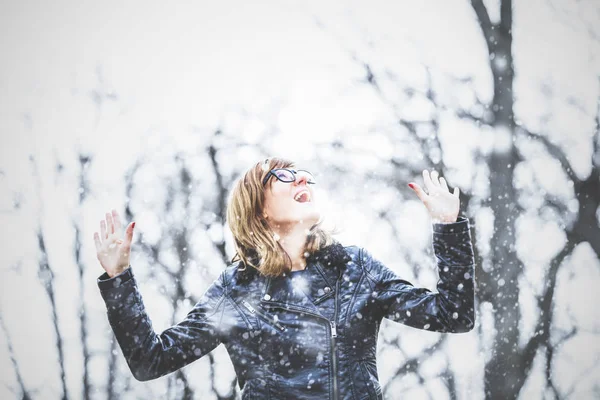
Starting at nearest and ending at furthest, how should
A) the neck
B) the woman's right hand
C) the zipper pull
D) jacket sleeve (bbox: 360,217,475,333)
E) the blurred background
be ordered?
jacket sleeve (bbox: 360,217,475,333), the woman's right hand, the zipper pull, the neck, the blurred background

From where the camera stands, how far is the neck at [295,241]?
1740 millimetres

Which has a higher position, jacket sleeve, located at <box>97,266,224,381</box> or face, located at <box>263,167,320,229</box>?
face, located at <box>263,167,320,229</box>

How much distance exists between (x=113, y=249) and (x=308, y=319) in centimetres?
72

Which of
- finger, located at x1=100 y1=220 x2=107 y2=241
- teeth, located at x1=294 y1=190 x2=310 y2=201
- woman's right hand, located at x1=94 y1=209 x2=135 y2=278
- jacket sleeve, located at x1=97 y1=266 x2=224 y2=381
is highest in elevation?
teeth, located at x1=294 y1=190 x2=310 y2=201

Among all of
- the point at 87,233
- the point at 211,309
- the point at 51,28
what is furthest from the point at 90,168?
the point at 211,309

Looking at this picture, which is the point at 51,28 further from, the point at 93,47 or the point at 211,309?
the point at 211,309

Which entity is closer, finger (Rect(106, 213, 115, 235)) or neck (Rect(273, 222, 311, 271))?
finger (Rect(106, 213, 115, 235))

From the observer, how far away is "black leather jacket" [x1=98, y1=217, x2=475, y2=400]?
1.43 metres

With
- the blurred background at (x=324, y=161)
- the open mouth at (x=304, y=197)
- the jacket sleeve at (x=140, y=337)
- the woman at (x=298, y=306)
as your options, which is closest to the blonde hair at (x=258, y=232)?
the woman at (x=298, y=306)

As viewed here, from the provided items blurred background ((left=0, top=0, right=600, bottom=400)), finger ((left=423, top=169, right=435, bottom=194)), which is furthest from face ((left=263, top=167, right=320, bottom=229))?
blurred background ((left=0, top=0, right=600, bottom=400))

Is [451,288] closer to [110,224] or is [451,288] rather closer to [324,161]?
[110,224]

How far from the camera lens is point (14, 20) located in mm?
3648

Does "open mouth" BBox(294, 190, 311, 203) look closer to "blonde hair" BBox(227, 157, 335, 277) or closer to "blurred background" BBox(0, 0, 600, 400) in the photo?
"blonde hair" BBox(227, 157, 335, 277)

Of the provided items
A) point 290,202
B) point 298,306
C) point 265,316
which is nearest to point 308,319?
point 298,306
